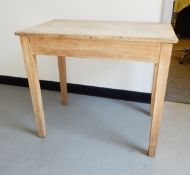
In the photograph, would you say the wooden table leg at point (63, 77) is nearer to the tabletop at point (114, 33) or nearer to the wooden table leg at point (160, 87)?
the tabletop at point (114, 33)

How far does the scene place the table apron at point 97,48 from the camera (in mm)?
1067

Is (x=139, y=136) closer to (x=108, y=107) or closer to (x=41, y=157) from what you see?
(x=108, y=107)

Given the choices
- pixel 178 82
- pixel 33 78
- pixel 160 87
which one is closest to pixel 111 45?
pixel 160 87

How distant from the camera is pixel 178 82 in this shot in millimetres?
2334

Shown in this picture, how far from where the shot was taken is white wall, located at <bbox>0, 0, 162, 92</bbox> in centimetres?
166

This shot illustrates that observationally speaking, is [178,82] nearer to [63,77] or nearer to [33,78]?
[63,77]

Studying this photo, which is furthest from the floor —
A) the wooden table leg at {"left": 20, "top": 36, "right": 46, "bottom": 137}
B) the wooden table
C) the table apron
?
the wooden table leg at {"left": 20, "top": 36, "right": 46, "bottom": 137}

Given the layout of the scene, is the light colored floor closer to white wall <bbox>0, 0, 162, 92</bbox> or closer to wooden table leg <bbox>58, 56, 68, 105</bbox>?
wooden table leg <bbox>58, 56, 68, 105</bbox>

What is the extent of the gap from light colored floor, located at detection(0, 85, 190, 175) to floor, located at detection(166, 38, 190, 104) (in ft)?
0.52

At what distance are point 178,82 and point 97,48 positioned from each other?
1.51m

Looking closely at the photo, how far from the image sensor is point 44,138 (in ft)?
4.88

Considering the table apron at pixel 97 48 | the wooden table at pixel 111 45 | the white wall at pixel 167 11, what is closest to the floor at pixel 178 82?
the white wall at pixel 167 11

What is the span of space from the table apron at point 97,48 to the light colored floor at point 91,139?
608mm

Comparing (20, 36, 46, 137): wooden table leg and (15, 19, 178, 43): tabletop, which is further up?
(15, 19, 178, 43): tabletop
